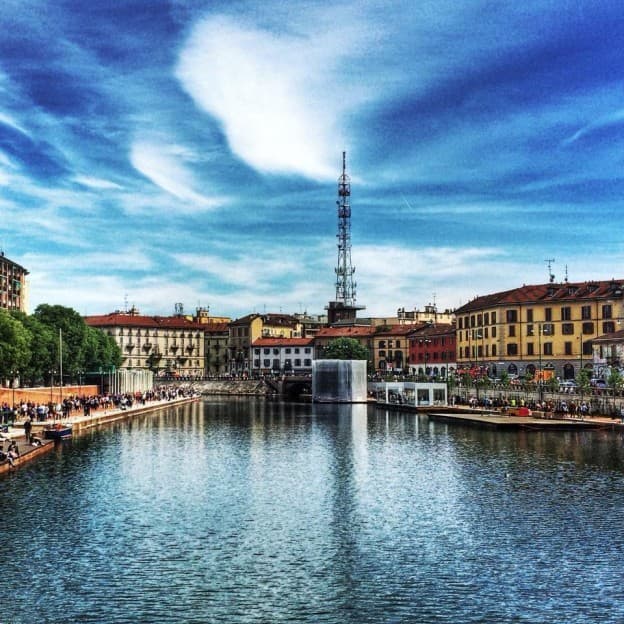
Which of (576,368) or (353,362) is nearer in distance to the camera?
(576,368)

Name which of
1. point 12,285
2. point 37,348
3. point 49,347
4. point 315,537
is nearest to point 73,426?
point 37,348

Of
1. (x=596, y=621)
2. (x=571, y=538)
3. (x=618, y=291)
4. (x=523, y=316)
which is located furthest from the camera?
(x=523, y=316)

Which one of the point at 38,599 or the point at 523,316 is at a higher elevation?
the point at 523,316

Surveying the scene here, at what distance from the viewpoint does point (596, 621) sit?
25844 millimetres

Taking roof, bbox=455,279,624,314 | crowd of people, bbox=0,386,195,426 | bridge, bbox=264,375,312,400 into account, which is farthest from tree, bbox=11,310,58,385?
roof, bbox=455,279,624,314

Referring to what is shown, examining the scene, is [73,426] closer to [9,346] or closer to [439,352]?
[9,346]

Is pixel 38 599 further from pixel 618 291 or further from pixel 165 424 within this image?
pixel 618 291

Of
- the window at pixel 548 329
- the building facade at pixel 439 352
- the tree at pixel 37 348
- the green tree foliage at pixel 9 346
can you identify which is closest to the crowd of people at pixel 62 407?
the green tree foliage at pixel 9 346

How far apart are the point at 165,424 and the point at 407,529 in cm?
6733

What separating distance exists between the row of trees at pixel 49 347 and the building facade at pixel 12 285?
24490 mm

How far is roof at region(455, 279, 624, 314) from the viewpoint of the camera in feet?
472

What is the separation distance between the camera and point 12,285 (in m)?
182

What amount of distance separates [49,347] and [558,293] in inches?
3487

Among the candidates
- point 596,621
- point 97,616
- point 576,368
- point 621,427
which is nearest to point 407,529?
point 596,621
